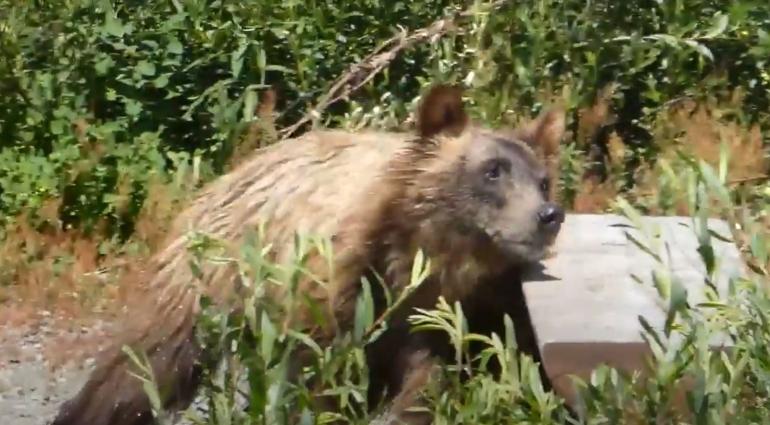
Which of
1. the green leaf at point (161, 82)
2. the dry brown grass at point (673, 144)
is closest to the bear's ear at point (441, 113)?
the dry brown grass at point (673, 144)

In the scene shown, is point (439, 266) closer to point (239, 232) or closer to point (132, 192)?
point (239, 232)

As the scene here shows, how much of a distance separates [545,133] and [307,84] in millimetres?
2269

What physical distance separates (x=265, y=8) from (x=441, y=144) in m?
2.66

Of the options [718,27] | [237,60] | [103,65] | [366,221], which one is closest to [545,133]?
[366,221]

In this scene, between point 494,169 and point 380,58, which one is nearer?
point 494,169

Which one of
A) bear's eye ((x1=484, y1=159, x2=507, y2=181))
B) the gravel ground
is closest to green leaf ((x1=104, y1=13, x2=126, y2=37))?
the gravel ground

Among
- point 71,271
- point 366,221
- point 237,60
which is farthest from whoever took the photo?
point 237,60

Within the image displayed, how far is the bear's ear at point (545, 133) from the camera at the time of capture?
5.48 m

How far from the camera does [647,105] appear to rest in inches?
301

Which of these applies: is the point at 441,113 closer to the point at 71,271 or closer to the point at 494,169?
the point at 494,169

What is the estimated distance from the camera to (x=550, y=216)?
5000 mm

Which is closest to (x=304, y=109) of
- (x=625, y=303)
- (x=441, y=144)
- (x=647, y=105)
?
(x=647, y=105)

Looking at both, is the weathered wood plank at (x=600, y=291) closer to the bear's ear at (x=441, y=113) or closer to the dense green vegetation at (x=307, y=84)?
the bear's ear at (x=441, y=113)

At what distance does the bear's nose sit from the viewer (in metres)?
4.99
